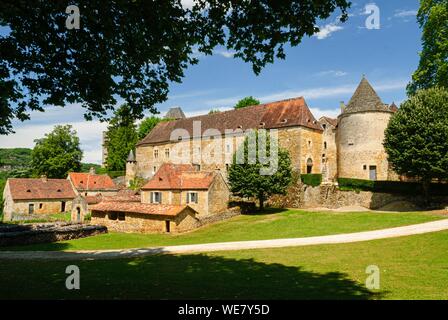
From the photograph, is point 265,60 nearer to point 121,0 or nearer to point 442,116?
point 121,0

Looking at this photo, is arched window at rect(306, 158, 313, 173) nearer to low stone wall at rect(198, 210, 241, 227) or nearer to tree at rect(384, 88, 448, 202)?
tree at rect(384, 88, 448, 202)

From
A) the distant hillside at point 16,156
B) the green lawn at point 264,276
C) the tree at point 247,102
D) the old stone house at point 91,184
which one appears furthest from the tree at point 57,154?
the distant hillside at point 16,156

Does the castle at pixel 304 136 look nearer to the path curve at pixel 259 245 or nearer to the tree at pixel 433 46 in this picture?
the tree at pixel 433 46

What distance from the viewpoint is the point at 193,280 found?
1055 cm

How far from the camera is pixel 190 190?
36.1 m

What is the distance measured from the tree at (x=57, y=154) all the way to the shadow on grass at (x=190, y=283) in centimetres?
5758

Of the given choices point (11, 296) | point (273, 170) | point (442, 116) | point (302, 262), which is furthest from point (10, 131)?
point (442, 116)

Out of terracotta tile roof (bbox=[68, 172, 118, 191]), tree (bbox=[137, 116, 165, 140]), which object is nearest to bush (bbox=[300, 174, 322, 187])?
terracotta tile roof (bbox=[68, 172, 118, 191])

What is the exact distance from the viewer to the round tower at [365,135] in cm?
3912

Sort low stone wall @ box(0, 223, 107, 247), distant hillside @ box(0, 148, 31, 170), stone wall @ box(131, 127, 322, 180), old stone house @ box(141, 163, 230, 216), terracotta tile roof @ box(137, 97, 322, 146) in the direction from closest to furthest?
1. low stone wall @ box(0, 223, 107, 247)
2. old stone house @ box(141, 163, 230, 216)
3. stone wall @ box(131, 127, 322, 180)
4. terracotta tile roof @ box(137, 97, 322, 146)
5. distant hillside @ box(0, 148, 31, 170)

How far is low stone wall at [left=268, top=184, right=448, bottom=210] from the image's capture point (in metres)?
34.2

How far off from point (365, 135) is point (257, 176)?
48.1 feet
